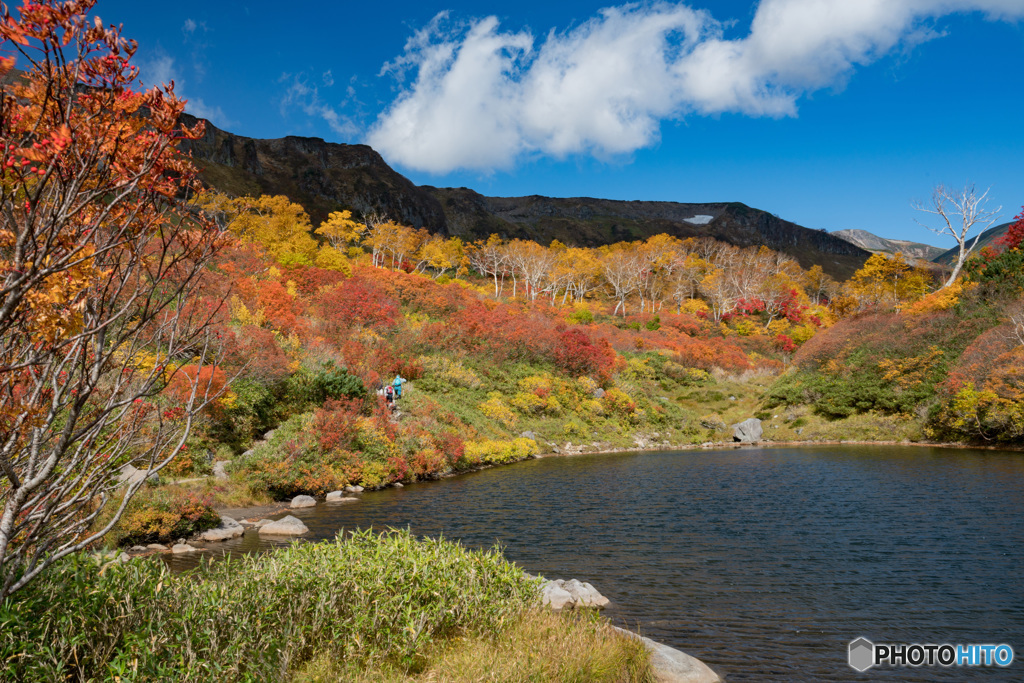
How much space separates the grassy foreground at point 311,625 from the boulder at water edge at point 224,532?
6573mm

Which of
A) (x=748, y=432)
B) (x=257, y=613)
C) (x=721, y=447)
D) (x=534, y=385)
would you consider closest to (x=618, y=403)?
(x=534, y=385)

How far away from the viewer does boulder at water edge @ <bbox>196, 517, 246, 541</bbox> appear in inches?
441

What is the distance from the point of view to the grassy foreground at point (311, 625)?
3809mm

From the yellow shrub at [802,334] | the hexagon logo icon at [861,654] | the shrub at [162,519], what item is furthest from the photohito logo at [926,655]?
the yellow shrub at [802,334]

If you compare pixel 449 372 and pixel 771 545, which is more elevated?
pixel 449 372

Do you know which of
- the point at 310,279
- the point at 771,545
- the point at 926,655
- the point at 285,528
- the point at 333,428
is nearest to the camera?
the point at 926,655

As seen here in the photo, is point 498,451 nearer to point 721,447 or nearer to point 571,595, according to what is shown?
point 721,447

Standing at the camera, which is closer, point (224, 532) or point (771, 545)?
point (771, 545)

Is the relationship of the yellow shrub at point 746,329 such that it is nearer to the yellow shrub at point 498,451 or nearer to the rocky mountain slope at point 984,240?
the rocky mountain slope at point 984,240

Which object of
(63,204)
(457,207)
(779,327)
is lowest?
(63,204)

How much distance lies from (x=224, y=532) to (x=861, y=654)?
11.8m

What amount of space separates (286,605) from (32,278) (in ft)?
12.8

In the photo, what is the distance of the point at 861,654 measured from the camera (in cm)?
670

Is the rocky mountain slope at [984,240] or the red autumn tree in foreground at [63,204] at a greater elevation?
the rocky mountain slope at [984,240]
